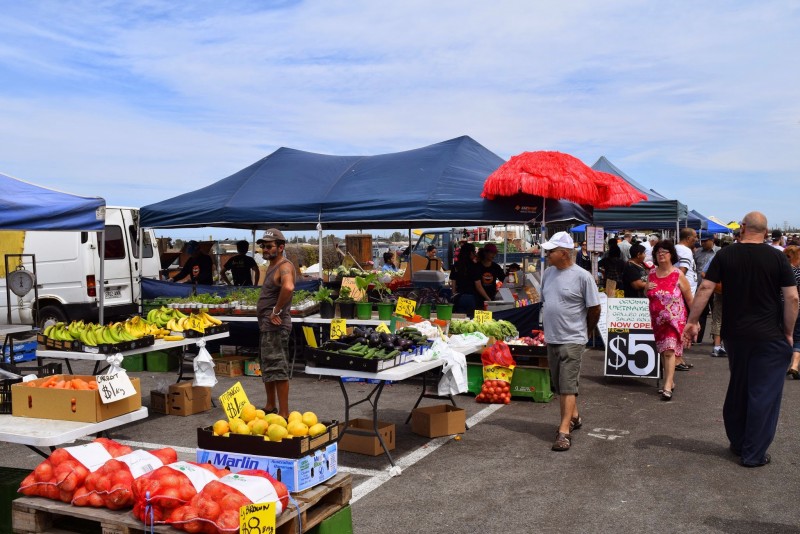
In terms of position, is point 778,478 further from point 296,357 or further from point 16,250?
point 16,250

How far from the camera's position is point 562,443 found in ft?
21.1

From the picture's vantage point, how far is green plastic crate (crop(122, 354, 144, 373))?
11.0 m

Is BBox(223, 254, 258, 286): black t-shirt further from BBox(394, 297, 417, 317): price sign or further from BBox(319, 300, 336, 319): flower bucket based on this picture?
BBox(394, 297, 417, 317): price sign

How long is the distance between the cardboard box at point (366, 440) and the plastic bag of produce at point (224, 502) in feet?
9.24

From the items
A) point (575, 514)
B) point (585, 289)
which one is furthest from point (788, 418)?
point (575, 514)

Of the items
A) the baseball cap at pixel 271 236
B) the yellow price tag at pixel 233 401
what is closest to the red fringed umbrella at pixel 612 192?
the baseball cap at pixel 271 236

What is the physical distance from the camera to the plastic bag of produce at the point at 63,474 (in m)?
3.60

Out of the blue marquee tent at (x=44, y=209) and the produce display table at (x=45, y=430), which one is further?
the blue marquee tent at (x=44, y=209)

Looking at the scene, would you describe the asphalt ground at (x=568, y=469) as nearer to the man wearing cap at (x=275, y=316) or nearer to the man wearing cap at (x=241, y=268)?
the man wearing cap at (x=275, y=316)

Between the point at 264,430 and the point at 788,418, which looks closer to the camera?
the point at 264,430

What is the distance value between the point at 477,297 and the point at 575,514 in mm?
6577

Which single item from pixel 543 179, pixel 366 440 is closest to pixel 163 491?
pixel 366 440

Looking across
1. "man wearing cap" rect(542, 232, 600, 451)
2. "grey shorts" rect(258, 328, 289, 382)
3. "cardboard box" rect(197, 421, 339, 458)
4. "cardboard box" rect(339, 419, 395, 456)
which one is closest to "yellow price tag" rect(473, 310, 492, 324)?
"man wearing cap" rect(542, 232, 600, 451)

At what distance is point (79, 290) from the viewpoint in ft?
44.5
